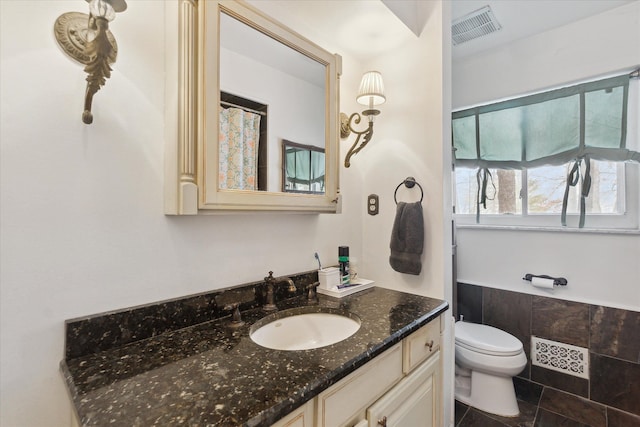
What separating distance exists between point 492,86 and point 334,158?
1587 millimetres

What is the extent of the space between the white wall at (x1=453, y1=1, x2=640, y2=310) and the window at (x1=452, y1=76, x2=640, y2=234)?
10cm

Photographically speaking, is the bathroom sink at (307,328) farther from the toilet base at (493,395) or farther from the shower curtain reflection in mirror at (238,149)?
the toilet base at (493,395)

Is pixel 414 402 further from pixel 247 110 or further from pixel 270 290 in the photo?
pixel 247 110

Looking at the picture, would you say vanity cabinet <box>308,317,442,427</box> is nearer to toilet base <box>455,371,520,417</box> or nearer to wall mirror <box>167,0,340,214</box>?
wall mirror <box>167,0,340,214</box>

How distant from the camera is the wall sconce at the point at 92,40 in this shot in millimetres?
717

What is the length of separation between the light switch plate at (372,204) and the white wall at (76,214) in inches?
29.0

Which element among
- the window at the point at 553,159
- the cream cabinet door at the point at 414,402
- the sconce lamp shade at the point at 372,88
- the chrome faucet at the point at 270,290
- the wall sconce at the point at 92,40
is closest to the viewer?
the wall sconce at the point at 92,40

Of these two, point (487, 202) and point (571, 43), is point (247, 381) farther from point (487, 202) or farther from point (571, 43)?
point (571, 43)

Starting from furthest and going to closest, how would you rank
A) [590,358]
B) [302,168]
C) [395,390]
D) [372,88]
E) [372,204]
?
[590,358]
[372,204]
[372,88]
[302,168]
[395,390]

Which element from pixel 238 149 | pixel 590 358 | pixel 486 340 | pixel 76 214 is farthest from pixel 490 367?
pixel 76 214

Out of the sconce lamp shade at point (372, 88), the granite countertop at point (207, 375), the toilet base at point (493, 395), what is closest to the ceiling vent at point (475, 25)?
the sconce lamp shade at point (372, 88)

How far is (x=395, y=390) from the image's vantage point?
3.30 feet

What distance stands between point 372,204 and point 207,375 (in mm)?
1249

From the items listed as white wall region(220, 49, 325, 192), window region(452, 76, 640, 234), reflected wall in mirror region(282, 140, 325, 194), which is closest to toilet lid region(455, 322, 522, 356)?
window region(452, 76, 640, 234)
